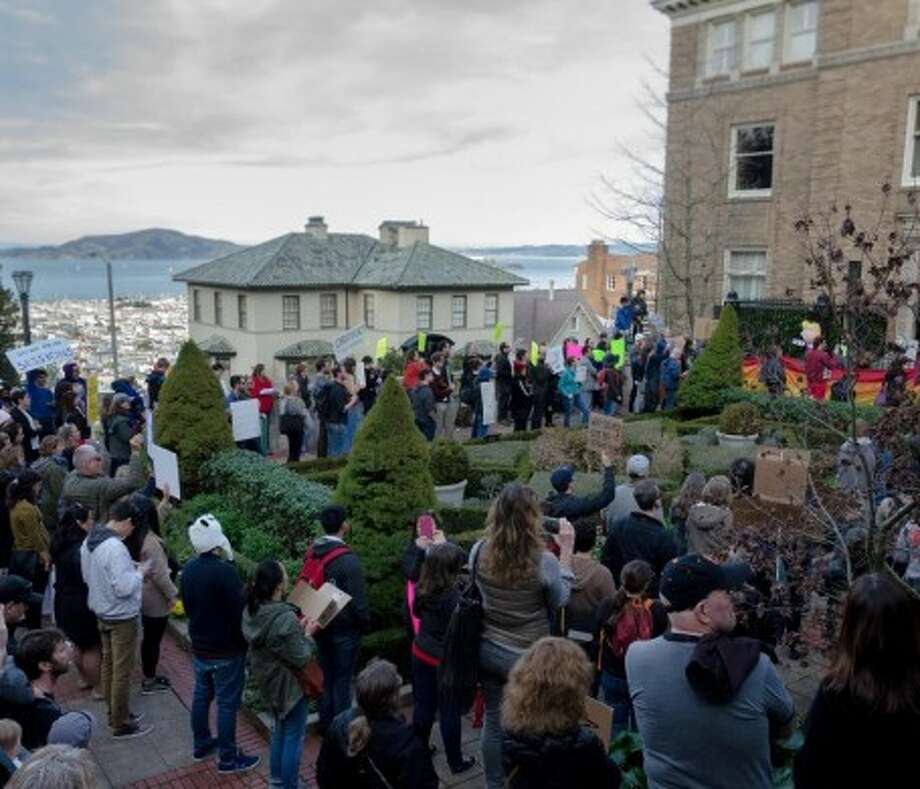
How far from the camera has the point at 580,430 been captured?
48.2ft

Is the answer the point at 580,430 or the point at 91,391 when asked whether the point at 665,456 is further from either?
the point at 91,391

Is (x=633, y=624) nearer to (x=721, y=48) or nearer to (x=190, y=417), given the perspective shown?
(x=190, y=417)

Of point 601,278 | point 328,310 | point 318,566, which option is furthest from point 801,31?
point 601,278

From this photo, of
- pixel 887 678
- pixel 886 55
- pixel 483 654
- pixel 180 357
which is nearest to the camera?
pixel 887 678

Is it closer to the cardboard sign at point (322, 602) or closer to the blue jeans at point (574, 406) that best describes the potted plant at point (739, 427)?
the blue jeans at point (574, 406)

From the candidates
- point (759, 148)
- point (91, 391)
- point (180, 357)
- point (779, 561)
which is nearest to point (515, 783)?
point (779, 561)

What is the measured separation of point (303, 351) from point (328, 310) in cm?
344

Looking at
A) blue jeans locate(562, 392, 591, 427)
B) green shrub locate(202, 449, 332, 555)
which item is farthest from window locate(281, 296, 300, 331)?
green shrub locate(202, 449, 332, 555)

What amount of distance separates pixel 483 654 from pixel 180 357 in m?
8.29

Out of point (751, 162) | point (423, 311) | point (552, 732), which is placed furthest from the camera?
point (423, 311)

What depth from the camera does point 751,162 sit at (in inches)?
1147

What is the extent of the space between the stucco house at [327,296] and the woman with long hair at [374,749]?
46.6m

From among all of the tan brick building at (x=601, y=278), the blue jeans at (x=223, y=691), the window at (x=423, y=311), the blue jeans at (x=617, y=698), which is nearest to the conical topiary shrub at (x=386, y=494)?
the blue jeans at (x=223, y=691)

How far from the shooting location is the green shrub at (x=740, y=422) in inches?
593
